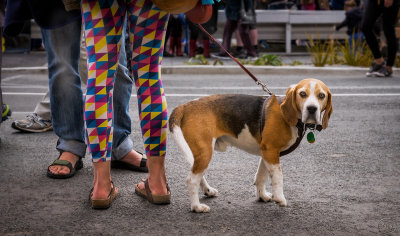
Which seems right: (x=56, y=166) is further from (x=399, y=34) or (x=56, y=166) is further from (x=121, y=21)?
(x=399, y=34)

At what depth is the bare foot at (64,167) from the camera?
3.95m

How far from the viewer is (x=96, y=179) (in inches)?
130

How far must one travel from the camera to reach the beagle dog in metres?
3.17

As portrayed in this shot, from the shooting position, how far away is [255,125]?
3.30 m

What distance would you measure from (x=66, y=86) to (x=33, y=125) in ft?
5.22

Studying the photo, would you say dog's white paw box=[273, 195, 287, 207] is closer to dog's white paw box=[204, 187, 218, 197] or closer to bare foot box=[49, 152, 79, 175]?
dog's white paw box=[204, 187, 218, 197]

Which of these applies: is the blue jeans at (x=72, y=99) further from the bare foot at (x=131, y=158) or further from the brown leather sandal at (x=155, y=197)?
the brown leather sandal at (x=155, y=197)

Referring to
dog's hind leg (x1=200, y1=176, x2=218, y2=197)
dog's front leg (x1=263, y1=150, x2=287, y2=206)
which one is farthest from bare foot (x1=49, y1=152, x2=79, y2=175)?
dog's front leg (x1=263, y1=150, x2=287, y2=206)

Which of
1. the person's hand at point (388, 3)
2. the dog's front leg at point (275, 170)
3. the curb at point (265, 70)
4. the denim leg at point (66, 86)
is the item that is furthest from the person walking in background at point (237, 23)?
the dog's front leg at point (275, 170)

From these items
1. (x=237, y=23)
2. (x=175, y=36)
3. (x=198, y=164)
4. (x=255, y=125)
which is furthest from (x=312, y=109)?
(x=175, y=36)

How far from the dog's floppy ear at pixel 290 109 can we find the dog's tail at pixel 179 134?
54 cm

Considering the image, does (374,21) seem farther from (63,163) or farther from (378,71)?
(63,163)

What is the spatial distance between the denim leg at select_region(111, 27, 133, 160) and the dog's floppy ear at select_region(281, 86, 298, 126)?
136 cm

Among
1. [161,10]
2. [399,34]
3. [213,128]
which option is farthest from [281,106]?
[399,34]
